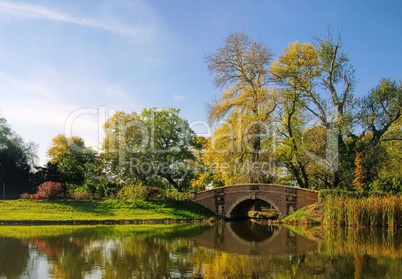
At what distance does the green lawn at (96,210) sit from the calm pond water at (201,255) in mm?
8641

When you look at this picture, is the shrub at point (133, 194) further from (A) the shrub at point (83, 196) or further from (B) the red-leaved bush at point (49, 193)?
(B) the red-leaved bush at point (49, 193)

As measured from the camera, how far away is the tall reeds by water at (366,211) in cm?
2484

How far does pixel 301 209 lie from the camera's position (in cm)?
3070

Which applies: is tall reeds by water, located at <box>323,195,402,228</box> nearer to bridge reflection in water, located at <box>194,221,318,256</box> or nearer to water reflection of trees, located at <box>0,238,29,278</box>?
bridge reflection in water, located at <box>194,221,318,256</box>

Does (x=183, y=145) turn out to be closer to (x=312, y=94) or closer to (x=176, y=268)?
(x=312, y=94)

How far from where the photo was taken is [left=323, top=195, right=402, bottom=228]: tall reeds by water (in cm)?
2484

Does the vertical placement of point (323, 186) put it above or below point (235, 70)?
below

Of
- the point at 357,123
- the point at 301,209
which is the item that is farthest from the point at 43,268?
the point at 357,123

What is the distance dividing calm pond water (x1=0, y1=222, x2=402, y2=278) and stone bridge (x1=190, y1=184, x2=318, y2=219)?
794 centimetres

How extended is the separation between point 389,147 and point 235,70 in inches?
555

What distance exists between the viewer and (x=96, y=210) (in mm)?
33906

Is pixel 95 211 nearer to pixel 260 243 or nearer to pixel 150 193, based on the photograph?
pixel 150 193

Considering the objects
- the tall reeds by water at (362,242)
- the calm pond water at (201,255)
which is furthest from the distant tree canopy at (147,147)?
the tall reeds by water at (362,242)

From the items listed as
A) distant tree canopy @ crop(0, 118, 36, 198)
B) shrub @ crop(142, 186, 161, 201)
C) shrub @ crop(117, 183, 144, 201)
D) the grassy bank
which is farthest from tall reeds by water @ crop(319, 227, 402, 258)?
distant tree canopy @ crop(0, 118, 36, 198)
